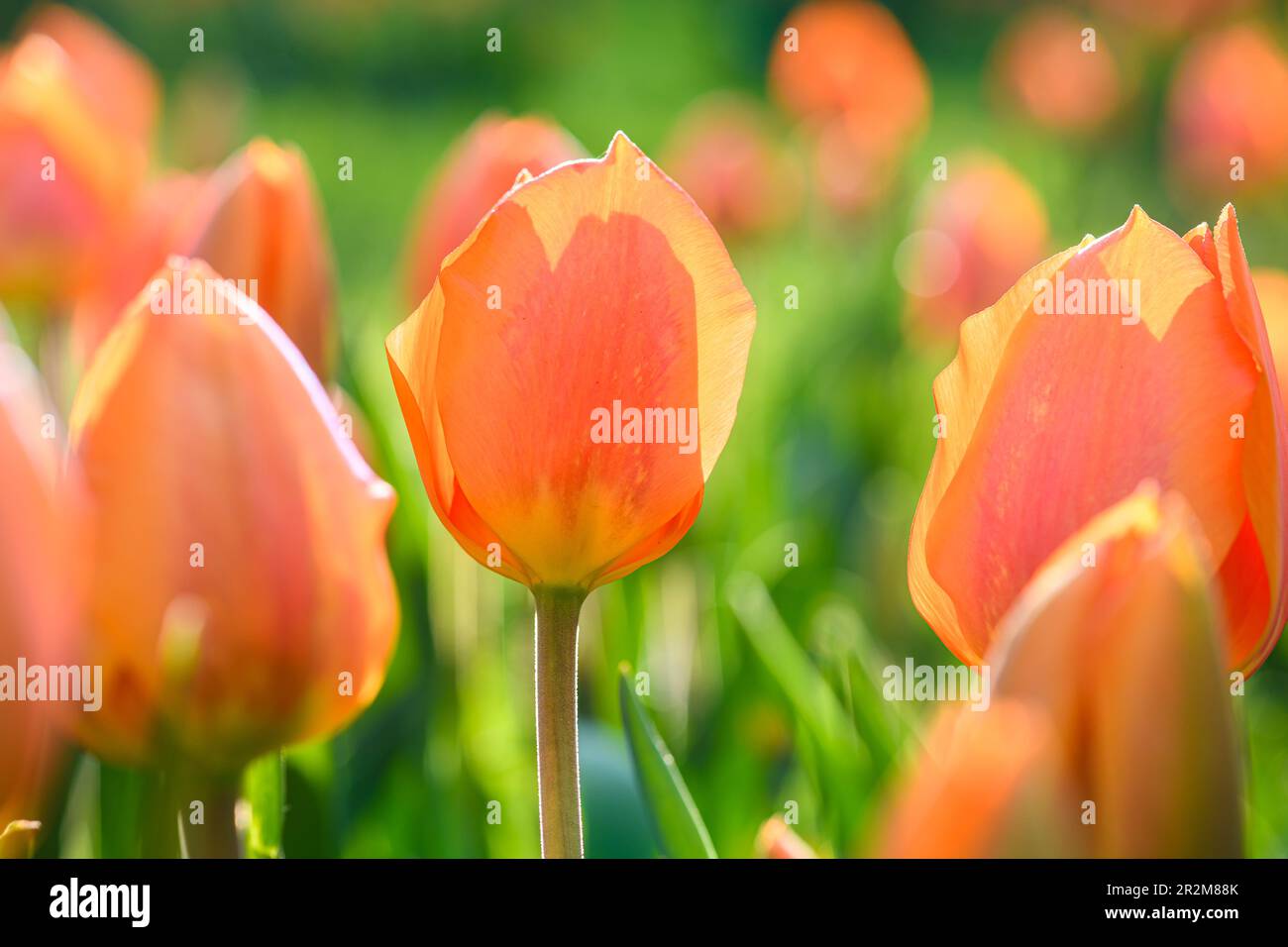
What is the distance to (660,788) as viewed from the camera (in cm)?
47

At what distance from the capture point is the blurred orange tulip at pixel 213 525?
37cm

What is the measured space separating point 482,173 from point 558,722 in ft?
0.96

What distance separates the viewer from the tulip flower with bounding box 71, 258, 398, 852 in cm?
37

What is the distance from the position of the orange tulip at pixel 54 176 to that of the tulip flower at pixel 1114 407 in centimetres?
64

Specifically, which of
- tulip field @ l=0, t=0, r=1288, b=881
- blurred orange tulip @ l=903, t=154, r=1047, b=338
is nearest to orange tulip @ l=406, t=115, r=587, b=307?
tulip field @ l=0, t=0, r=1288, b=881

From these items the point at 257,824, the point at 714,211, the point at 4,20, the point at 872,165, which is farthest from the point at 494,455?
the point at 4,20

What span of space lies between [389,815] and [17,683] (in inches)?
17.5

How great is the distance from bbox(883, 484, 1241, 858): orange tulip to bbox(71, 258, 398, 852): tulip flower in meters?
0.17

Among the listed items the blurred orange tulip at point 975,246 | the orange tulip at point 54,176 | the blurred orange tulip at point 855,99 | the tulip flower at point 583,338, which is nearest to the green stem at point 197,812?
the tulip flower at point 583,338

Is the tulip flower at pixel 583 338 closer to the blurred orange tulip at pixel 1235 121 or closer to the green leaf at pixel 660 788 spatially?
the green leaf at pixel 660 788

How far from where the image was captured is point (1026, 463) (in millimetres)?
365

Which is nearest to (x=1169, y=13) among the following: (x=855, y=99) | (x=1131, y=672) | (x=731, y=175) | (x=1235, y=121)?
(x=1235, y=121)

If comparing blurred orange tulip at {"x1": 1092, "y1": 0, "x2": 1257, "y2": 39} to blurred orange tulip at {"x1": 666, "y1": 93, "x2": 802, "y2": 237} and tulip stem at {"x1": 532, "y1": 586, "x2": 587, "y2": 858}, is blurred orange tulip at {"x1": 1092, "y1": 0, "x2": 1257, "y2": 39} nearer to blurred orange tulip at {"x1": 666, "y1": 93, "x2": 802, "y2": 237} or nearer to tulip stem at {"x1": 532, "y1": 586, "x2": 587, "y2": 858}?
blurred orange tulip at {"x1": 666, "y1": 93, "x2": 802, "y2": 237}
